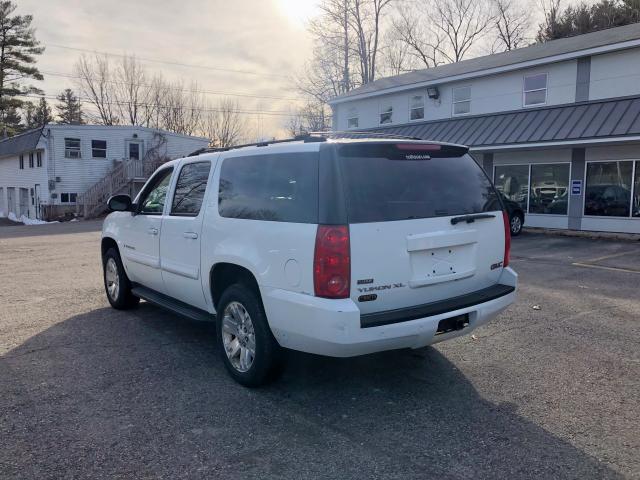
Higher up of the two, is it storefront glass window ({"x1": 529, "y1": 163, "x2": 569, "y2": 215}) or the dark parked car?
storefront glass window ({"x1": 529, "y1": 163, "x2": 569, "y2": 215})

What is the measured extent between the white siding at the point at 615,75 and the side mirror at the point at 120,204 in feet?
51.1

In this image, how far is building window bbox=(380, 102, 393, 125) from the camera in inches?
927

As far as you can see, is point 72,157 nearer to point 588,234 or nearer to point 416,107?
point 416,107

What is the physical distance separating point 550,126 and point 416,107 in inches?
270

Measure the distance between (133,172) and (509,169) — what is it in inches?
905

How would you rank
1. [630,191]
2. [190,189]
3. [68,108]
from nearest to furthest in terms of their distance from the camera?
[190,189], [630,191], [68,108]

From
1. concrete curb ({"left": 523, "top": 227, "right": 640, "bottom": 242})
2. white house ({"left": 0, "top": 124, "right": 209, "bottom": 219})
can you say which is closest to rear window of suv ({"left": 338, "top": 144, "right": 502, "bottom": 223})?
concrete curb ({"left": 523, "top": 227, "right": 640, "bottom": 242})

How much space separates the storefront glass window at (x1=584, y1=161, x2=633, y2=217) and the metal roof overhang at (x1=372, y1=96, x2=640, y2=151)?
4.71ft

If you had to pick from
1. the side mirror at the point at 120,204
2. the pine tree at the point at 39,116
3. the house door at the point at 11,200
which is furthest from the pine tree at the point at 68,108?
the side mirror at the point at 120,204

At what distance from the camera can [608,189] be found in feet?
53.1

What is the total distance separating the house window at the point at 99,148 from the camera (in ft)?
107

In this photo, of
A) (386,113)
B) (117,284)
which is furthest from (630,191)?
(117,284)

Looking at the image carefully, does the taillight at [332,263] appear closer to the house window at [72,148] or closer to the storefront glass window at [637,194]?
the storefront glass window at [637,194]

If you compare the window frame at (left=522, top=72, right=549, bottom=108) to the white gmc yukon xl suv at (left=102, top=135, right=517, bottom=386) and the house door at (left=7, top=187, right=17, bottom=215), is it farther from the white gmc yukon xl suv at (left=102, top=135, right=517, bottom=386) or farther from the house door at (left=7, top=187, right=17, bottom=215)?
the house door at (left=7, top=187, right=17, bottom=215)
